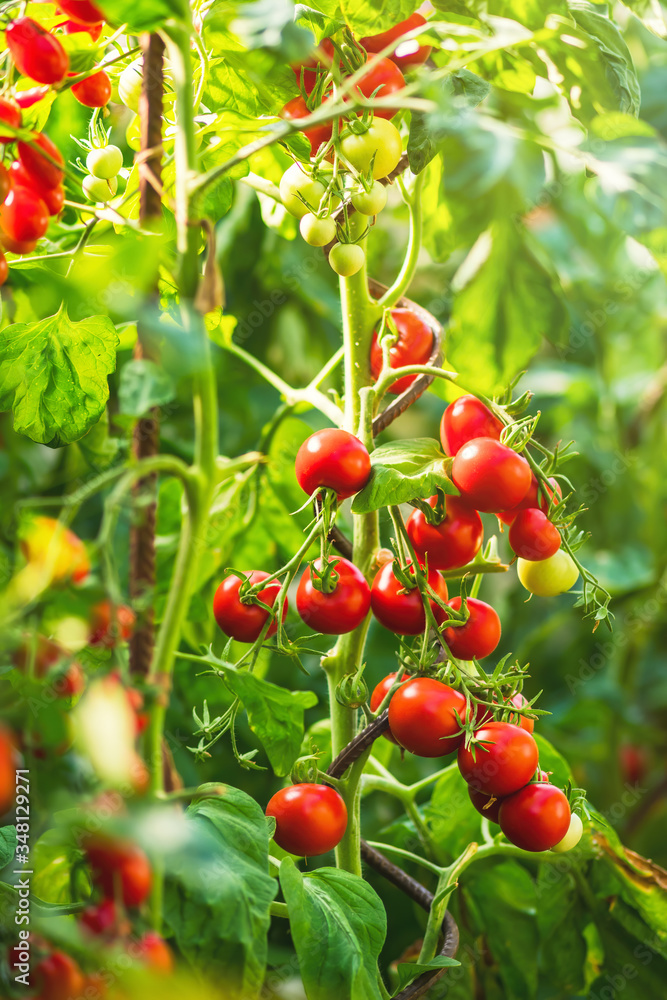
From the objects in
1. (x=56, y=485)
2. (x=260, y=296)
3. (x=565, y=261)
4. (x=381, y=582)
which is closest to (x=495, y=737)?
(x=381, y=582)

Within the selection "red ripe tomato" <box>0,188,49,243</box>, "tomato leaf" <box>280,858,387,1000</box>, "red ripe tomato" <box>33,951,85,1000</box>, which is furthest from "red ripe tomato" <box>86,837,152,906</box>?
"red ripe tomato" <box>0,188,49,243</box>

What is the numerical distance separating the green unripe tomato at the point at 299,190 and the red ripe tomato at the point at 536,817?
0.32m

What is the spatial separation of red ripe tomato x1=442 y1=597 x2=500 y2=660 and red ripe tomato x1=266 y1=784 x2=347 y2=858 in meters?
0.10

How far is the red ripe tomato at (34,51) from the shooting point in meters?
0.34

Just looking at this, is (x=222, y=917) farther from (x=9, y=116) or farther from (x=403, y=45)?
(x=403, y=45)

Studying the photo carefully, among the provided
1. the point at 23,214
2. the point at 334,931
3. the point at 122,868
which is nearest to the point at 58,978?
the point at 122,868

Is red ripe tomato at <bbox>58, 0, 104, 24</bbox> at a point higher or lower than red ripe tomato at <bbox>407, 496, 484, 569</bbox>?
higher

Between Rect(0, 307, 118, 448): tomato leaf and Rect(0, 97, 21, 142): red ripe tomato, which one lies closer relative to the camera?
Rect(0, 97, 21, 142): red ripe tomato

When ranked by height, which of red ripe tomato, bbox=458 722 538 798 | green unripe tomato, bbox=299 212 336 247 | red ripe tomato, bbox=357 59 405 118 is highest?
red ripe tomato, bbox=357 59 405 118

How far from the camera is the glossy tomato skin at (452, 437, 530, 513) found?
41 cm

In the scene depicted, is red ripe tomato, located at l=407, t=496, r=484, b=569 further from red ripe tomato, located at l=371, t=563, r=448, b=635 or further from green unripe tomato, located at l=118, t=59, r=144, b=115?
green unripe tomato, located at l=118, t=59, r=144, b=115

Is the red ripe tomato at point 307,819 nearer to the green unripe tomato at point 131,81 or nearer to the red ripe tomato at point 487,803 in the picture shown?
the red ripe tomato at point 487,803

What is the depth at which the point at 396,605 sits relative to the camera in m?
0.46

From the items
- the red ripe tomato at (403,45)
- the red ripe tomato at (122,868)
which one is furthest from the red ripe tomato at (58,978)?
the red ripe tomato at (403,45)
